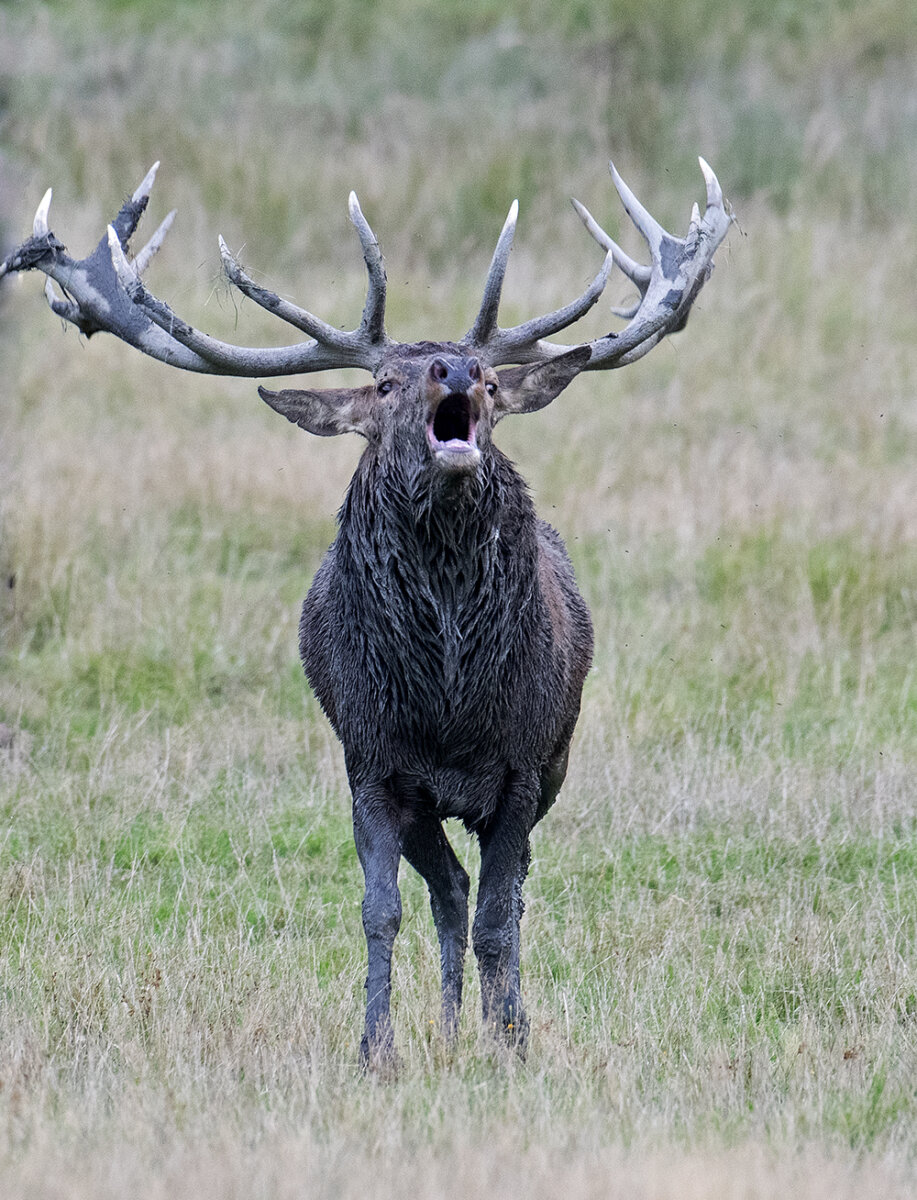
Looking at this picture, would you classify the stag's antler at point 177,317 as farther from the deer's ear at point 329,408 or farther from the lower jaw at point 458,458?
the lower jaw at point 458,458

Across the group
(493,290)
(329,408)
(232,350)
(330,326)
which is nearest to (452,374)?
(493,290)

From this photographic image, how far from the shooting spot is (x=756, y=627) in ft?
33.2

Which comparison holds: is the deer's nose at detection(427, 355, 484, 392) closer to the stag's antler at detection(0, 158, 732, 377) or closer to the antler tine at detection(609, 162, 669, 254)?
the stag's antler at detection(0, 158, 732, 377)

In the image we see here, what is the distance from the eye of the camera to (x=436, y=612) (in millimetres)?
5555

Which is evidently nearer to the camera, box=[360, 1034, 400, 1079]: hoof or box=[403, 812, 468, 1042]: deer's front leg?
box=[360, 1034, 400, 1079]: hoof

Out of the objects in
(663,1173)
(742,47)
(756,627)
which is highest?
(742,47)

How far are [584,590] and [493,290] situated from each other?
5.26m

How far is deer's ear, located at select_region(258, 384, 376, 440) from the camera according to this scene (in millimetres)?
5805

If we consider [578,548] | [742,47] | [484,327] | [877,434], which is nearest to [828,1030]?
[484,327]

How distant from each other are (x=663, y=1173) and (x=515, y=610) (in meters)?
2.09

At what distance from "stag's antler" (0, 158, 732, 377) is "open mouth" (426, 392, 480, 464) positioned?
363 millimetres

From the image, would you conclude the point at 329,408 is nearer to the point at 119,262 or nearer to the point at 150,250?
the point at 119,262

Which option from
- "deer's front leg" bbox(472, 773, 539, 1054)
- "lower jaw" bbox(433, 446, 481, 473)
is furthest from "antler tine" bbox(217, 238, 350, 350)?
"deer's front leg" bbox(472, 773, 539, 1054)

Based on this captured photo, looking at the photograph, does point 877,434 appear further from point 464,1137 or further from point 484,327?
point 464,1137
